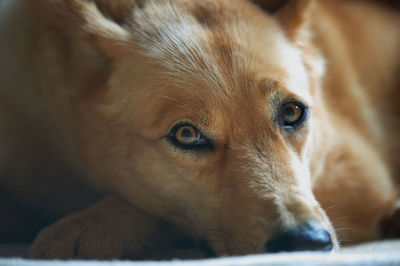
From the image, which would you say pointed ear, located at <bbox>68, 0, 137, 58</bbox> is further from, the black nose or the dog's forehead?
the black nose

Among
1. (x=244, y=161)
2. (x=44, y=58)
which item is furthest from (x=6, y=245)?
(x=244, y=161)

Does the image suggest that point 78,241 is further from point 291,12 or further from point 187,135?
point 291,12

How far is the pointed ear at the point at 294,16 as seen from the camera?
1.95 meters

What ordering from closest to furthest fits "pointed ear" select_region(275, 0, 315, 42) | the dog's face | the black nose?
1. the black nose
2. the dog's face
3. "pointed ear" select_region(275, 0, 315, 42)

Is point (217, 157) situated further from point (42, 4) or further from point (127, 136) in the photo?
point (42, 4)

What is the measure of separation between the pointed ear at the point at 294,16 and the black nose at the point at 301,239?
0.89m

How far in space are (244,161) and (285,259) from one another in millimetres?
447

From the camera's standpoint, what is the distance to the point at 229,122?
1.60 metres

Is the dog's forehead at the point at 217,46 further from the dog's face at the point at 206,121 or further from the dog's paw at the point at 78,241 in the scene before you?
the dog's paw at the point at 78,241

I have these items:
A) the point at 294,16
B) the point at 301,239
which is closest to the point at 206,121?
the point at 301,239

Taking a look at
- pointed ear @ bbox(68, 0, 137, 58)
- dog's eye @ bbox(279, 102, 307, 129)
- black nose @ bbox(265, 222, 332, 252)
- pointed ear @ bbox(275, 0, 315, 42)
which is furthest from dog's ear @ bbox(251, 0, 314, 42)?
black nose @ bbox(265, 222, 332, 252)

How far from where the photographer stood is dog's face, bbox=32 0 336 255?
5.02 feet

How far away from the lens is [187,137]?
1.64 meters

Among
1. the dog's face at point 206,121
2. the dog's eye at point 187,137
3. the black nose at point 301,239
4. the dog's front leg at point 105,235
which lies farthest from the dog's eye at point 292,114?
the dog's front leg at point 105,235
